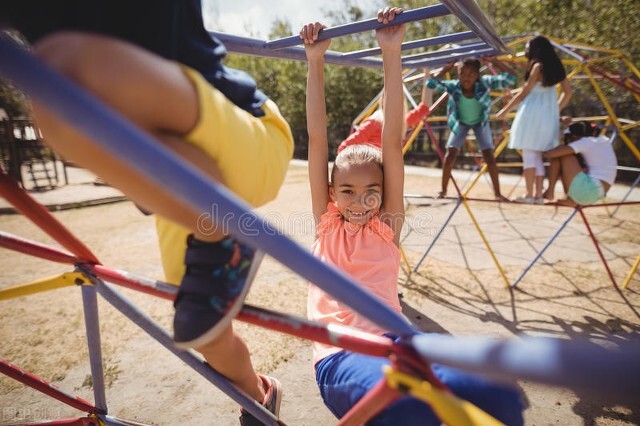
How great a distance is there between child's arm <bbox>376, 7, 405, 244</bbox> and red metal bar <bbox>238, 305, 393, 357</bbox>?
2.43 feet

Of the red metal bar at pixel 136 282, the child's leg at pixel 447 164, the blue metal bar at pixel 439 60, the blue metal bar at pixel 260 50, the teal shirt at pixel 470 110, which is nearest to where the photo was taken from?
the red metal bar at pixel 136 282

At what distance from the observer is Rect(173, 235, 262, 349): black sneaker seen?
704mm

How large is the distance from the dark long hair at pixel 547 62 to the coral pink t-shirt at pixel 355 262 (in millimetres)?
2401

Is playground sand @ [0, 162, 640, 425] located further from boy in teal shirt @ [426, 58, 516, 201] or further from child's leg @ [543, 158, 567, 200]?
boy in teal shirt @ [426, 58, 516, 201]

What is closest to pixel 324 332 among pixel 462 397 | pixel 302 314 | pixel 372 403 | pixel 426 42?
pixel 372 403

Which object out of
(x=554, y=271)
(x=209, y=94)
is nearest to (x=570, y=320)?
(x=554, y=271)

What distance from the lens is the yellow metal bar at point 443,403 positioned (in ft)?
1.81

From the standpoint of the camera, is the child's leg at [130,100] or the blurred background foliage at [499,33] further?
the blurred background foliage at [499,33]

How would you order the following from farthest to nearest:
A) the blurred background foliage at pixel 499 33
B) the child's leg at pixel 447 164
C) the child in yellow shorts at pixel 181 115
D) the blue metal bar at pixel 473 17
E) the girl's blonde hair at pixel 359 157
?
the blurred background foliage at pixel 499 33
the child's leg at pixel 447 164
the girl's blonde hair at pixel 359 157
the blue metal bar at pixel 473 17
the child in yellow shorts at pixel 181 115

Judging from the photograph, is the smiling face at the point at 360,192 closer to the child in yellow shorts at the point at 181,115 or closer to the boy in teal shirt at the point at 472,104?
the child in yellow shorts at the point at 181,115

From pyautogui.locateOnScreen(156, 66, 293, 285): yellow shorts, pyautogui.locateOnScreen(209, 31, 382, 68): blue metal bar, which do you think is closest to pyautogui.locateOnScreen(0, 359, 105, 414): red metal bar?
pyautogui.locateOnScreen(156, 66, 293, 285): yellow shorts

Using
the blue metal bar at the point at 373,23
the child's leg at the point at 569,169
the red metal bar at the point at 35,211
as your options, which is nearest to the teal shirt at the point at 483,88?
the child's leg at the point at 569,169

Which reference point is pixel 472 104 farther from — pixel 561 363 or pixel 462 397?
pixel 561 363

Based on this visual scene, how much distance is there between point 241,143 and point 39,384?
55.6 inches
